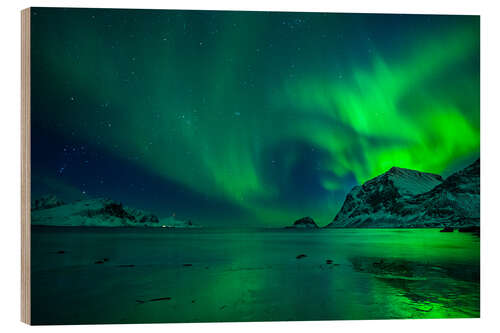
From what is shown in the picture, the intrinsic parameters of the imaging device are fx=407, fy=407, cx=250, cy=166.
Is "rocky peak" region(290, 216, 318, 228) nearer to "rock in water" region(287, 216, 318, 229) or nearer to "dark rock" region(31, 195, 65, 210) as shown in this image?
"rock in water" region(287, 216, 318, 229)

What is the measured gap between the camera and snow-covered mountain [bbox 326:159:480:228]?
531 centimetres

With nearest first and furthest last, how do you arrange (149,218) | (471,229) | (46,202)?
(46,202) → (471,229) → (149,218)

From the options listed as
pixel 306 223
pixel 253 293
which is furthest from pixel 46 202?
pixel 306 223

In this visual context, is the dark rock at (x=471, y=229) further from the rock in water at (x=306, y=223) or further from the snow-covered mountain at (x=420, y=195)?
the rock in water at (x=306, y=223)

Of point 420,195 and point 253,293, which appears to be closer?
point 253,293

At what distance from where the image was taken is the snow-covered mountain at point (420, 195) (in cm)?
531

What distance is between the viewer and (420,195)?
6641mm

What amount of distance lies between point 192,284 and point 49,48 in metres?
3.44

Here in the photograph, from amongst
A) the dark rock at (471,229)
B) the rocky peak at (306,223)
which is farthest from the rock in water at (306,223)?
the dark rock at (471,229)

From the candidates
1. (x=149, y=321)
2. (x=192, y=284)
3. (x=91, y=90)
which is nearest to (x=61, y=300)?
(x=149, y=321)

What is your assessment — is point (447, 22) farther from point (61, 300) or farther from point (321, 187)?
point (61, 300)

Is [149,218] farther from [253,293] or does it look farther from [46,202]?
[253,293]

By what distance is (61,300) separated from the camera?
4637mm

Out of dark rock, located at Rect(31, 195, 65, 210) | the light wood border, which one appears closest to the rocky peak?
dark rock, located at Rect(31, 195, 65, 210)
